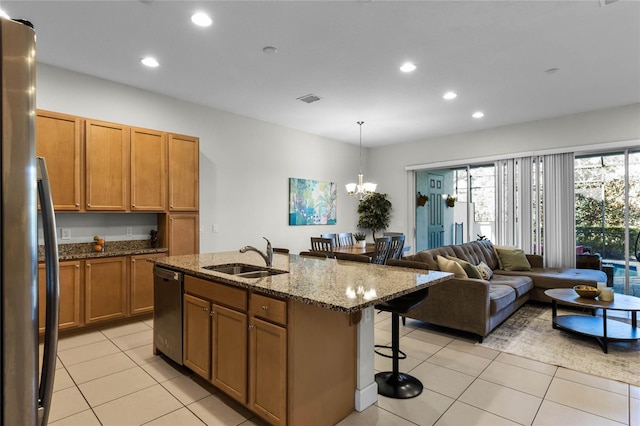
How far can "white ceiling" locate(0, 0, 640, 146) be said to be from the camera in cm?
275

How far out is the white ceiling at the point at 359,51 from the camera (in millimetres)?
2752

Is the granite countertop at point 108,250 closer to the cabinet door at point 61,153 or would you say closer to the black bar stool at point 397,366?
the cabinet door at point 61,153

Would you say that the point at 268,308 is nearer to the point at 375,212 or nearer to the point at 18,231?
the point at 18,231

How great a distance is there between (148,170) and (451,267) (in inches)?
148

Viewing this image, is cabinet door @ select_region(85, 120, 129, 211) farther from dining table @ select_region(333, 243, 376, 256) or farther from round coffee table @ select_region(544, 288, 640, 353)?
round coffee table @ select_region(544, 288, 640, 353)

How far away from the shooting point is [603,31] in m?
3.07

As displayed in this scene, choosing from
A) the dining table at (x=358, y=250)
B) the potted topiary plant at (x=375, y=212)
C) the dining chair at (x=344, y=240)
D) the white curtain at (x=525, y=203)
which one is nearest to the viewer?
the dining table at (x=358, y=250)

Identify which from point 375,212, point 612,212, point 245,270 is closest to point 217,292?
point 245,270

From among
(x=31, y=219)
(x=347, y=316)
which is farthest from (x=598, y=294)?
(x=31, y=219)

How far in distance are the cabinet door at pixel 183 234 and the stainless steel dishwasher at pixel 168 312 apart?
52.3 inches

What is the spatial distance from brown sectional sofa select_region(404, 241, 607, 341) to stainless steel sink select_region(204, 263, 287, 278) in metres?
2.02

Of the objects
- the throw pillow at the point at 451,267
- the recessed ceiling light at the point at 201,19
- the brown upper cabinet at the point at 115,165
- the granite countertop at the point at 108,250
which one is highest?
the recessed ceiling light at the point at 201,19

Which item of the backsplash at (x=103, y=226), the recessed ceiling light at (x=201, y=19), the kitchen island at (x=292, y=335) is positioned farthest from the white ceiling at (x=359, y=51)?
the kitchen island at (x=292, y=335)

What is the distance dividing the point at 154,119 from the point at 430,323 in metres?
4.29
